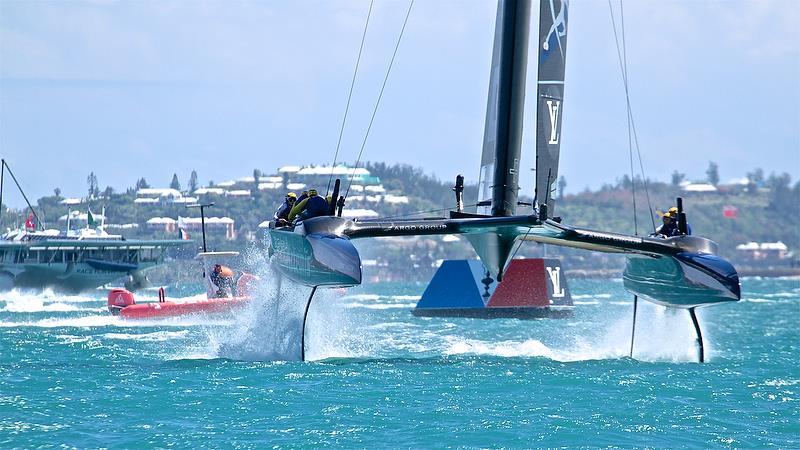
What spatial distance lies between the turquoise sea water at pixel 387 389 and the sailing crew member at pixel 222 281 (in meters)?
6.10

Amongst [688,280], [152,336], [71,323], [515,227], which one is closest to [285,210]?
[515,227]

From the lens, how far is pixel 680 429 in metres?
10.0

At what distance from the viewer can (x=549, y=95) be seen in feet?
45.0

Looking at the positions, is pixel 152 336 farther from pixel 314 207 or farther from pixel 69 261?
pixel 69 261

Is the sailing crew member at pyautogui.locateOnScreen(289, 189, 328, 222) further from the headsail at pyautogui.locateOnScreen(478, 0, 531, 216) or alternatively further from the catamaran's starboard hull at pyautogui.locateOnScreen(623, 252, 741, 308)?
the catamaran's starboard hull at pyautogui.locateOnScreen(623, 252, 741, 308)

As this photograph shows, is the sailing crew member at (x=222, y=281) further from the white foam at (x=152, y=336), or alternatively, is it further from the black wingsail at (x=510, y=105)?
the black wingsail at (x=510, y=105)

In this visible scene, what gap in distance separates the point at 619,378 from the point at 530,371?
3.45 ft

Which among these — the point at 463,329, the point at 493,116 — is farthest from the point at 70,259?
the point at 493,116

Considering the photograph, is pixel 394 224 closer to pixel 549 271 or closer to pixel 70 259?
pixel 549 271

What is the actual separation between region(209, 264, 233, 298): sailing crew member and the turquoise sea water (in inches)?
240

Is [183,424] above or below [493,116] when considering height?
below

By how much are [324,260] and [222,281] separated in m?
14.3

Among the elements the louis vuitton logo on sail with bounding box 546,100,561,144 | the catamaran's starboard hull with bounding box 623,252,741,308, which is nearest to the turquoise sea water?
the catamaran's starboard hull with bounding box 623,252,741,308

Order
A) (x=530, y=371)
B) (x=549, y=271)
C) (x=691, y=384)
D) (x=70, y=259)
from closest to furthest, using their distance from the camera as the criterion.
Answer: (x=691, y=384) → (x=530, y=371) → (x=549, y=271) → (x=70, y=259)
